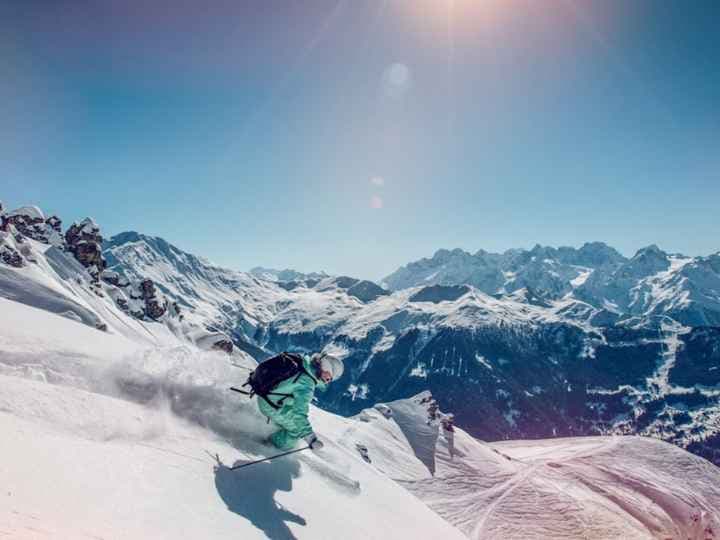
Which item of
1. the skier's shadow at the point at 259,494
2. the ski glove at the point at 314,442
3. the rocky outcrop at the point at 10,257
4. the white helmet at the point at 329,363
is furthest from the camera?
the rocky outcrop at the point at 10,257

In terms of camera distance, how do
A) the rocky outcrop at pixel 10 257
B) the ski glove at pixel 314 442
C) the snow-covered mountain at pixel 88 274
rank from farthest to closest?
the snow-covered mountain at pixel 88 274 → the rocky outcrop at pixel 10 257 → the ski glove at pixel 314 442

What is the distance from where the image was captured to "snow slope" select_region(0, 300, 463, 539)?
17.8 feet

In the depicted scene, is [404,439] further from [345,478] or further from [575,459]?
[575,459]

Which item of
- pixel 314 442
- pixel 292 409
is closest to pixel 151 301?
pixel 292 409

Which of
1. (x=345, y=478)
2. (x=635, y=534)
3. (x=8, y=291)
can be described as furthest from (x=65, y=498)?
(x=635, y=534)

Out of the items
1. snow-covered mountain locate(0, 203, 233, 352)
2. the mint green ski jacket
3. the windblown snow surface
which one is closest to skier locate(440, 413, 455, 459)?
snow-covered mountain locate(0, 203, 233, 352)

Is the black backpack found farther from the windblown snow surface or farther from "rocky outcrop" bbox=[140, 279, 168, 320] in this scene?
"rocky outcrop" bbox=[140, 279, 168, 320]

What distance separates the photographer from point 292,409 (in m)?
10.1

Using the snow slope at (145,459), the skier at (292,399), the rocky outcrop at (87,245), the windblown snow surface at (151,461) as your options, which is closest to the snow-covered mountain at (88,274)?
the rocky outcrop at (87,245)

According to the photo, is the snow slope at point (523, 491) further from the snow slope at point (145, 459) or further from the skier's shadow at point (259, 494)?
the skier's shadow at point (259, 494)

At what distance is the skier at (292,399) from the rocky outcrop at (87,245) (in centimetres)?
6878

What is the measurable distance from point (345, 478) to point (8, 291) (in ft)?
105

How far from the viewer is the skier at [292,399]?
A: 9.83 meters

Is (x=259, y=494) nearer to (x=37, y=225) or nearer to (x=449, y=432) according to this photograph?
(x=449, y=432)
